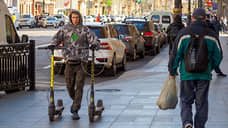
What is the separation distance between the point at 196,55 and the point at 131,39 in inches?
714

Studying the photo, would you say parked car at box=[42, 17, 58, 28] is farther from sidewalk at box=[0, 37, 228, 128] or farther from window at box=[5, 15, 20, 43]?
window at box=[5, 15, 20, 43]

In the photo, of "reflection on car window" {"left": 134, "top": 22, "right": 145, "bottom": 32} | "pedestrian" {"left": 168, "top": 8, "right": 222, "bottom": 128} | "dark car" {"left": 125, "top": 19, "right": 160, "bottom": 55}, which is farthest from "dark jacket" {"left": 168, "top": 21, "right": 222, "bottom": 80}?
"reflection on car window" {"left": 134, "top": 22, "right": 145, "bottom": 32}

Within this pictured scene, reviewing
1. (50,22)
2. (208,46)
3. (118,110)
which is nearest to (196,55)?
(208,46)

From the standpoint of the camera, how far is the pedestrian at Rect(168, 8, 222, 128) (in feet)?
25.4

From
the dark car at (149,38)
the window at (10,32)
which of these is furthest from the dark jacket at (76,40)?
the dark car at (149,38)

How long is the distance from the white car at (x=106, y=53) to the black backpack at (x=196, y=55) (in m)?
9.92

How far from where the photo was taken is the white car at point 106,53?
60.1 ft

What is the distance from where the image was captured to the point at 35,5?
10956 cm

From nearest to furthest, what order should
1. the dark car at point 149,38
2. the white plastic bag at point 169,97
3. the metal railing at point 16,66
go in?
the white plastic bag at point 169,97 < the metal railing at point 16,66 < the dark car at point 149,38

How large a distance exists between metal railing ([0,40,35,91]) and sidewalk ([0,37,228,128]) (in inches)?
11.1

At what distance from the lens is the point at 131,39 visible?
25.7 metres

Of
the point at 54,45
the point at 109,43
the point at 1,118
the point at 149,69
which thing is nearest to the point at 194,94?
the point at 54,45

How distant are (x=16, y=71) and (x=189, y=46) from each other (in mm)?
6408

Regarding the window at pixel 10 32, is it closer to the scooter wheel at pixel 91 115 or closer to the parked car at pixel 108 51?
the parked car at pixel 108 51
